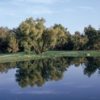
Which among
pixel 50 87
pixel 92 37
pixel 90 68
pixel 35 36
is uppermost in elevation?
pixel 35 36

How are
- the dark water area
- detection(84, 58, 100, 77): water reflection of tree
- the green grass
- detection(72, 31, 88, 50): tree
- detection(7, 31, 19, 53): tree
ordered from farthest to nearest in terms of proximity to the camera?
1. detection(72, 31, 88, 50): tree
2. detection(7, 31, 19, 53): tree
3. the green grass
4. detection(84, 58, 100, 77): water reflection of tree
5. the dark water area

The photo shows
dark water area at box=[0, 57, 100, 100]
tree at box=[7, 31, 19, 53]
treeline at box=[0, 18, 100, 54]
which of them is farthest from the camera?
treeline at box=[0, 18, 100, 54]

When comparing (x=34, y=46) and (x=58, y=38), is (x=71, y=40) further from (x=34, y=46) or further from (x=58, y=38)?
(x=34, y=46)

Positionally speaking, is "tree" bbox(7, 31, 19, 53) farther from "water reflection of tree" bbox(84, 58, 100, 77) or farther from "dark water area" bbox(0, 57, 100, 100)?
"dark water area" bbox(0, 57, 100, 100)

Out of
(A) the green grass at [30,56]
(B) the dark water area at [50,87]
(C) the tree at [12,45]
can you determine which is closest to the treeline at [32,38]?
(C) the tree at [12,45]

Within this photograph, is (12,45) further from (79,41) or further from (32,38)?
(79,41)

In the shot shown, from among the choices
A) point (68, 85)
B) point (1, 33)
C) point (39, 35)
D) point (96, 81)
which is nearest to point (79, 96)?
point (68, 85)

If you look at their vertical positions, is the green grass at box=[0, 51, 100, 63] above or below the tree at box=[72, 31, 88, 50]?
below

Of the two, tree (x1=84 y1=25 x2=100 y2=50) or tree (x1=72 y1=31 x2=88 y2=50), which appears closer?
tree (x1=72 y1=31 x2=88 y2=50)

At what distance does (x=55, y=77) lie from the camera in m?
37.4

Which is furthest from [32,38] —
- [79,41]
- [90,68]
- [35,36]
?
[90,68]

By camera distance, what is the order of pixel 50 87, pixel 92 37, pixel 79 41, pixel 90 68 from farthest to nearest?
pixel 92 37 → pixel 79 41 → pixel 90 68 → pixel 50 87

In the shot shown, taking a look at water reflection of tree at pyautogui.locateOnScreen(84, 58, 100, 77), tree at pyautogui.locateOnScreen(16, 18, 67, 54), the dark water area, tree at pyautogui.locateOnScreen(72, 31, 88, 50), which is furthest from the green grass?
the dark water area

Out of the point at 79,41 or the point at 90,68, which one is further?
the point at 79,41
